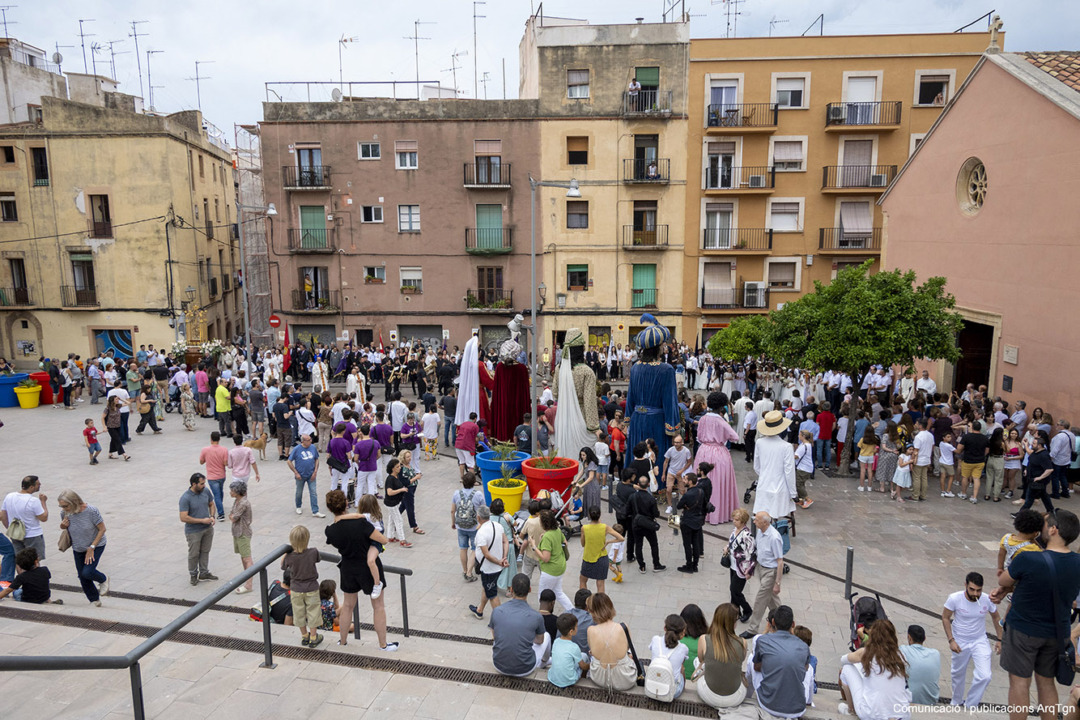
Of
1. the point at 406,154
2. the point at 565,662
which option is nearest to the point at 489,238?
the point at 406,154

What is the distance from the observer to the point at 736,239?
28391 millimetres

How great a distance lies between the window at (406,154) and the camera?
28797mm

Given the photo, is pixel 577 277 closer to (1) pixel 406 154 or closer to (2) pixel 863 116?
(1) pixel 406 154

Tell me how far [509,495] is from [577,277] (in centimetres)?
1955

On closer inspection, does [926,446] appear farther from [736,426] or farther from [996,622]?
[996,622]

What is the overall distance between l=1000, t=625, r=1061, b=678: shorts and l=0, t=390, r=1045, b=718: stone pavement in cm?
142

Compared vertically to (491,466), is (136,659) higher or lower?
higher

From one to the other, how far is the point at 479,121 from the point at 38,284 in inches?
787

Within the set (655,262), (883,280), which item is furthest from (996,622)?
(655,262)

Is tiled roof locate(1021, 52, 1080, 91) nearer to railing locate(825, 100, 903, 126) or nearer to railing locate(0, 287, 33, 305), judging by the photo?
railing locate(825, 100, 903, 126)

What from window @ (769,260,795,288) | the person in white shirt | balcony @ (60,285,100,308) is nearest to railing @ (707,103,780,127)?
window @ (769,260,795,288)

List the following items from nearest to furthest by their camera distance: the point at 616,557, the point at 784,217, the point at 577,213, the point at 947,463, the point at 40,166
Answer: the point at 616,557 → the point at 947,463 → the point at 784,217 → the point at 40,166 → the point at 577,213

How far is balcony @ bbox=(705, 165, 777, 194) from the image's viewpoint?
1091 inches

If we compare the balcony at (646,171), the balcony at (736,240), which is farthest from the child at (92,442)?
the balcony at (736,240)
